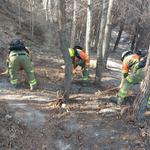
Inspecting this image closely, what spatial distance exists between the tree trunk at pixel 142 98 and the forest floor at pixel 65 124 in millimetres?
243

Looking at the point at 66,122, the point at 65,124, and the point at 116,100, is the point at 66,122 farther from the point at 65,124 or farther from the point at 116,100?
the point at 116,100

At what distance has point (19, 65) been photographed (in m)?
11.0

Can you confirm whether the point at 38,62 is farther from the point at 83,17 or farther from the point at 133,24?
the point at 133,24

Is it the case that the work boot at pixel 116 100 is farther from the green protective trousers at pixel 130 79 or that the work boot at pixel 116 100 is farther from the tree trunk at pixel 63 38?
the tree trunk at pixel 63 38

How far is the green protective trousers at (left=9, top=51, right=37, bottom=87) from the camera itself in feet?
35.8

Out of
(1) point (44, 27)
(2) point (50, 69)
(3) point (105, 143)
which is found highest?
(1) point (44, 27)

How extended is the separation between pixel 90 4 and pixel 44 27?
360 inches

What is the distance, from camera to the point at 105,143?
809 cm

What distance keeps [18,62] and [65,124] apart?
3.20 metres

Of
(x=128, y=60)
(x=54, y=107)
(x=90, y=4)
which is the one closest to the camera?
(x=54, y=107)

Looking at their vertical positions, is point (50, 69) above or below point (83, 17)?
below

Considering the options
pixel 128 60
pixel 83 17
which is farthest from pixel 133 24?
pixel 128 60

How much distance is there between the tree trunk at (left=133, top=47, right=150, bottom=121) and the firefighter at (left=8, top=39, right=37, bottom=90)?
3724 mm

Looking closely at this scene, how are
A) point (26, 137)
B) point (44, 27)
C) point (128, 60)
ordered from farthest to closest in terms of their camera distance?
point (44, 27), point (128, 60), point (26, 137)
